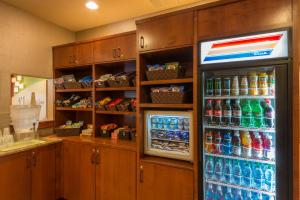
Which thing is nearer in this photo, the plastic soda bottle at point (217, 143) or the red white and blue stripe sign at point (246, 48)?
the red white and blue stripe sign at point (246, 48)

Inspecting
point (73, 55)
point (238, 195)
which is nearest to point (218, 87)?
point (238, 195)

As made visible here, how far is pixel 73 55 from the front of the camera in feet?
9.44

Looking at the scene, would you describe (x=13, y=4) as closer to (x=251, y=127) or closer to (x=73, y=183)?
(x=73, y=183)

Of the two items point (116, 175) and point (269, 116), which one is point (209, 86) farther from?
point (116, 175)

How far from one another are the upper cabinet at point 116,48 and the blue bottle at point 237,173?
1.66 metres

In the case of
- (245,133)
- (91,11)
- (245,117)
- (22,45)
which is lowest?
(245,133)

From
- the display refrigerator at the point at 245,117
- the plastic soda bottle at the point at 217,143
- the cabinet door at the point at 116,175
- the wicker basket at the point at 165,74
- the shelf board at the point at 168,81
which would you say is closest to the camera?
the display refrigerator at the point at 245,117

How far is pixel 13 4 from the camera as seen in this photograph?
2.47 meters

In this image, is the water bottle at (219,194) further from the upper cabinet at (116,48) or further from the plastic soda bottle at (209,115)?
the upper cabinet at (116,48)

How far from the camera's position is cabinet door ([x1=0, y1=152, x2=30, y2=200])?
1991 mm

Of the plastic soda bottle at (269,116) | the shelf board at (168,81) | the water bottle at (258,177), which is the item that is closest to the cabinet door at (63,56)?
the shelf board at (168,81)

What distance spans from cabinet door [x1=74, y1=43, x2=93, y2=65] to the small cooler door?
1766mm

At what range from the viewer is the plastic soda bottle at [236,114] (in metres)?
1.64

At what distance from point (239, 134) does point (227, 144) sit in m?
0.14
